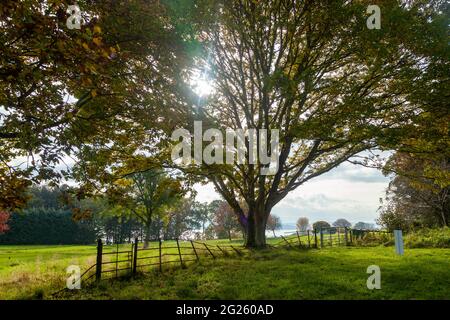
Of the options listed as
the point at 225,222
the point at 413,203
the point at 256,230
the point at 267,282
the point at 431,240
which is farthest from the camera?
the point at 225,222

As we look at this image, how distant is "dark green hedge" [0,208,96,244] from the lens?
64750mm

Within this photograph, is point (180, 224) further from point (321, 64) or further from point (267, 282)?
point (267, 282)

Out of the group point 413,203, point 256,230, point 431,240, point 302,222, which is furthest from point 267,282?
point 302,222

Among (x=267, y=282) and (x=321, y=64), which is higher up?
(x=321, y=64)

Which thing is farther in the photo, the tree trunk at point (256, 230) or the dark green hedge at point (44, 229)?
the dark green hedge at point (44, 229)

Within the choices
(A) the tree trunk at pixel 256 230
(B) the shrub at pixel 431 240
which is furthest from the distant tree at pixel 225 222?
(A) the tree trunk at pixel 256 230

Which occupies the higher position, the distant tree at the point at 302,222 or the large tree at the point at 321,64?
the large tree at the point at 321,64

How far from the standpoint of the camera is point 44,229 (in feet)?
226

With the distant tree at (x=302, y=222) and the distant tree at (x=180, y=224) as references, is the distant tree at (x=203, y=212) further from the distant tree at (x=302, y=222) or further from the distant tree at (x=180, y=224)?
the distant tree at (x=302, y=222)

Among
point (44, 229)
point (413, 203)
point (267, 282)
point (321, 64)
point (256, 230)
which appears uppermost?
point (321, 64)

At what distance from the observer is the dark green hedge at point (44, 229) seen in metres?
64.8

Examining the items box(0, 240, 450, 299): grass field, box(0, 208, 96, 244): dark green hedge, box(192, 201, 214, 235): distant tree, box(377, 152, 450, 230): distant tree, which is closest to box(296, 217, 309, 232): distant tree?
box(192, 201, 214, 235): distant tree

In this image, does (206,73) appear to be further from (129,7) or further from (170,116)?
(129,7)

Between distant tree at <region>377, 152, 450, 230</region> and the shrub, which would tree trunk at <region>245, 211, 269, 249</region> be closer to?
the shrub
